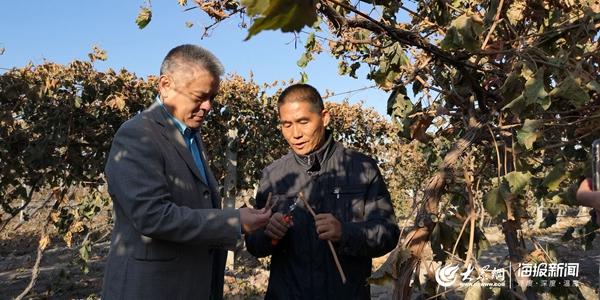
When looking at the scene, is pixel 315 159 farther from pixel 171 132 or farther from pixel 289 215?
pixel 171 132

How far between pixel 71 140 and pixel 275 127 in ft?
13.0

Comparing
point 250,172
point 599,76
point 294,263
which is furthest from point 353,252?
point 250,172

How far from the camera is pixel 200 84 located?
5.80 ft

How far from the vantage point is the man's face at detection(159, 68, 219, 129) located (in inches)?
69.3

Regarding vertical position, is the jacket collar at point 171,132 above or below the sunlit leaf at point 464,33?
below

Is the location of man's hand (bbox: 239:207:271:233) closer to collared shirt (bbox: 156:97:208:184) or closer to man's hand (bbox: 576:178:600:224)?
collared shirt (bbox: 156:97:208:184)

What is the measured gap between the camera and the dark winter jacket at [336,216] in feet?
6.35

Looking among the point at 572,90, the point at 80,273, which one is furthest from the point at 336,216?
the point at 80,273

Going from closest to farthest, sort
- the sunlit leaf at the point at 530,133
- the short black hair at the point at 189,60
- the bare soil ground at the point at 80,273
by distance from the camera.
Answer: the sunlit leaf at the point at 530,133, the short black hair at the point at 189,60, the bare soil ground at the point at 80,273

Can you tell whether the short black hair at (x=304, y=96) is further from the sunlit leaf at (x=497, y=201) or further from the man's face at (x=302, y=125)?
the sunlit leaf at (x=497, y=201)

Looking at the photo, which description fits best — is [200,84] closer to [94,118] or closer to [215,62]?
[215,62]

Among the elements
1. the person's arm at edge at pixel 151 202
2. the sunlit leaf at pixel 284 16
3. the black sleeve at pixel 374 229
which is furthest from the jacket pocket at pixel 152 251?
the sunlit leaf at pixel 284 16

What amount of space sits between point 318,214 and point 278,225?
0.18 metres

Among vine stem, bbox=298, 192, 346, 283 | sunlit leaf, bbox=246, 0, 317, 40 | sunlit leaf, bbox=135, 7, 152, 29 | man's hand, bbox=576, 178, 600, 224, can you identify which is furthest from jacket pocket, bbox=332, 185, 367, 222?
sunlit leaf, bbox=246, 0, 317, 40
